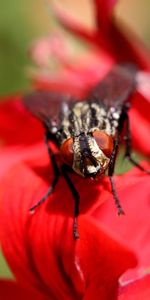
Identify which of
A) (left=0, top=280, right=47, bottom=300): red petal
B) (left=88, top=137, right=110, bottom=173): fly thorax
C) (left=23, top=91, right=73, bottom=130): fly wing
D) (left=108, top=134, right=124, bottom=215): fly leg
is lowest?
(left=0, top=280, right=47, bottom=300): red petal

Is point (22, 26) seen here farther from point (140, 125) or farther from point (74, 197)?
point (74, 197)

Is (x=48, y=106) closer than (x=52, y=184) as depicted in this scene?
No

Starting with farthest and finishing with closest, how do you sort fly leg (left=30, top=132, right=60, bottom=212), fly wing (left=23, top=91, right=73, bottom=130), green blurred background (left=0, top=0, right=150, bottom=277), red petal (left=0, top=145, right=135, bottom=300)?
green blurred background (left=0, top=0, right=150, bottom=277)
fly wing (left=23, top=91, right=73, bottom=130)
fly leg (left=30, top=132, right=60, bottom=212)
red petal (left=0, top=145, right=135, bottom=300)

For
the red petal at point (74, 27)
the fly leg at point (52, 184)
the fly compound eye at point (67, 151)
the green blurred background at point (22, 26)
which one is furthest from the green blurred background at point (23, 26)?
the fly compound eye at point (67, 151)

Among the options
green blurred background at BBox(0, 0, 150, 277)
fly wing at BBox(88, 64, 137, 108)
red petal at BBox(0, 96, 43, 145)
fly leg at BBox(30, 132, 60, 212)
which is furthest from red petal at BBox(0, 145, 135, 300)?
green blurred background at BBox(0, 0, 150, 277)

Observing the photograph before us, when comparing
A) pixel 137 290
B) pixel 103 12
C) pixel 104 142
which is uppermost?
pixel 103 12

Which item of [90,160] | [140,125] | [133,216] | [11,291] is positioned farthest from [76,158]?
[140,125]

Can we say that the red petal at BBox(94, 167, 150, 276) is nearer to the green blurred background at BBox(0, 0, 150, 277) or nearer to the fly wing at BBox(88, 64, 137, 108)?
the fly wing at BBox(88, 64, 137, 108)

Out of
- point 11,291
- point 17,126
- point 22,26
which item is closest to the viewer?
point 11,291
